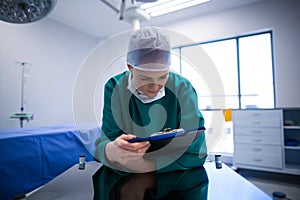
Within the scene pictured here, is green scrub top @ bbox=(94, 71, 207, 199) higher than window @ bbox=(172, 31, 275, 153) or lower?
lower

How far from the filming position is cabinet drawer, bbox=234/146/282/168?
1.98 m

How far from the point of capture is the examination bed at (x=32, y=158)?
0.71 m

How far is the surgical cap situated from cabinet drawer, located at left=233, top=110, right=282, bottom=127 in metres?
1.88

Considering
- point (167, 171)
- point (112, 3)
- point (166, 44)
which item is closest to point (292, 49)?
point (112, 3)

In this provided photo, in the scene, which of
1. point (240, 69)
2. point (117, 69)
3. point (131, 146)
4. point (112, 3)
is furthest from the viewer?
point (240, 69)

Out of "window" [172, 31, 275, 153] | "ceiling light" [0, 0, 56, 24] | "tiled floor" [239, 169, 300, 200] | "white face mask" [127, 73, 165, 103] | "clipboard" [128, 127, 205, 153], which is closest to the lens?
"clipboard" [128, 127, 205, 153]

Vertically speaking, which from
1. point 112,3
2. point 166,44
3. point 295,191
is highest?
point 112,3

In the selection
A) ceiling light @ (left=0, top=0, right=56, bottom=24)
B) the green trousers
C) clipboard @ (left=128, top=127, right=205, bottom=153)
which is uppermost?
ceiling light @ (left=0, top=0, right=56, bottom=24)

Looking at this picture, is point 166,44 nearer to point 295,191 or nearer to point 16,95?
point 295,191

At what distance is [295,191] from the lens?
5.61 feet

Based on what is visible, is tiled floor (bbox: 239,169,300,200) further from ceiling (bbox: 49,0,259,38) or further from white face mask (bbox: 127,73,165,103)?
ceiling (bbox: 49,0,259,38)

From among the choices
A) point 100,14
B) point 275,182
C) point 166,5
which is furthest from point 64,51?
point 275,182

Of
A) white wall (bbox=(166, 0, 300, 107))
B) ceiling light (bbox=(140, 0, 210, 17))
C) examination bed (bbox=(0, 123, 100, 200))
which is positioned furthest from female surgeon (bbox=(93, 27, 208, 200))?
white wall (bbox=(166, 0, 300, 107))

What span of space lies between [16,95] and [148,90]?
97.1 inches
